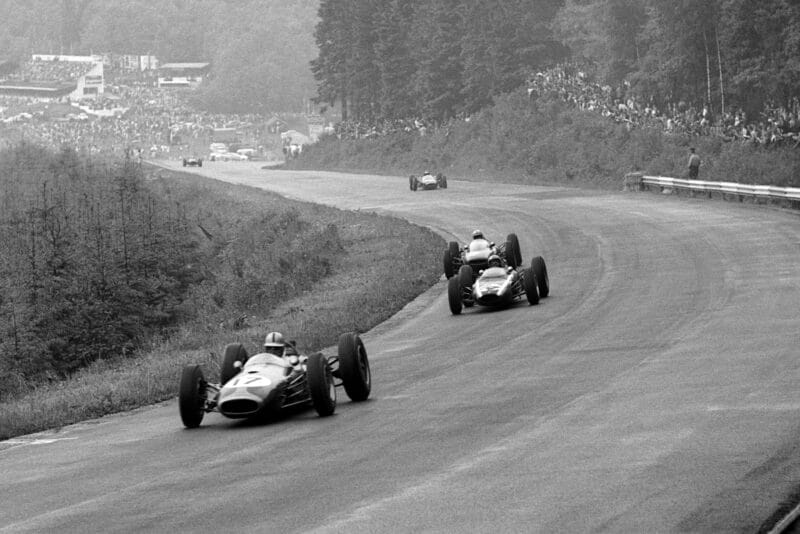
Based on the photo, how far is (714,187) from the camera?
4638 centimetres

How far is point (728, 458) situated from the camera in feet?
35.5

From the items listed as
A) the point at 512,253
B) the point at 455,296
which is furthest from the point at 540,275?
the point at 512,253

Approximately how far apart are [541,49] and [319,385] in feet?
229

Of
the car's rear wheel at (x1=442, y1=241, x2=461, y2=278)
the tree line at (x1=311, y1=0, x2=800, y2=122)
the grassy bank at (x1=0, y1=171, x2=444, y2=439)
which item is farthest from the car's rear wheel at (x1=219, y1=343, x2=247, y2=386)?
the tree line at (x1=311, y1=0, x2=800, y2=122)

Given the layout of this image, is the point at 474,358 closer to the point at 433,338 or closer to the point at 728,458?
the point at 433,338

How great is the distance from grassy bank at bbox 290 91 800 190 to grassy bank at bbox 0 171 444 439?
12415 millimetres

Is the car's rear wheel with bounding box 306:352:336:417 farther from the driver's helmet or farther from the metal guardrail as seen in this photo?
the metal guardrail

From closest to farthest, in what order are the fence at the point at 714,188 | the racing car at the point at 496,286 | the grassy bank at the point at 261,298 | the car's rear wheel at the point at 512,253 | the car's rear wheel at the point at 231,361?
1. the car's rear wheel at the point at 231,361
2. the grassy bank at the point at 261,298
3. the racing car at the point at 496,286
4. the car's rear wheel at the point at 512,253
5. the fence at the point at 714,188

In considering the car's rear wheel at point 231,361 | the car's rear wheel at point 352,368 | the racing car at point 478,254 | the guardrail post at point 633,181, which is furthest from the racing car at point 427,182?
the car's rear wheel at point 352,368

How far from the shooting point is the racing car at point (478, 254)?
88.7ft

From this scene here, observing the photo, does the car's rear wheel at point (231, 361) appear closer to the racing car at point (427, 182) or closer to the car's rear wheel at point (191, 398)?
the car's rear wheel at point (191, 398)

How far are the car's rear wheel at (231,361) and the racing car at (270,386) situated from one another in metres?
0.02

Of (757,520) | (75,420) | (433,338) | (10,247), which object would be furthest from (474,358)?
(10,247)

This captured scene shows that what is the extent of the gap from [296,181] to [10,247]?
39.9 metres
